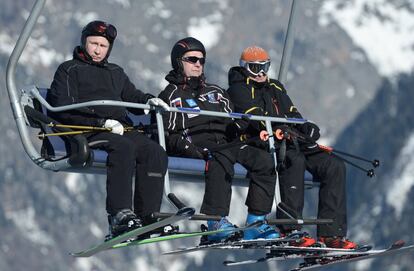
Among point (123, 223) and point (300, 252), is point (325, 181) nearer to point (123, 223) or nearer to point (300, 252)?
point (300, 252)

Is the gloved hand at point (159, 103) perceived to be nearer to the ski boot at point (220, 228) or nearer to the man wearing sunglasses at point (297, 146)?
the ski boot at point (220, 228)

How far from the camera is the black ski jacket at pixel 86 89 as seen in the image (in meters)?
17.7

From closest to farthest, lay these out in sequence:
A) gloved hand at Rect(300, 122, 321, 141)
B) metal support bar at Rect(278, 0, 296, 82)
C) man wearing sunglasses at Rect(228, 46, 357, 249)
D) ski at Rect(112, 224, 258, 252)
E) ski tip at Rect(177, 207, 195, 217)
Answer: ski tip at Rect(177, 207, 195, 217) → ski at Rect(112, 224, 258, 252) → man wearing sunglasses at Rect(228, 46, 357, 249) → gloved hand at Rect(300, 122, 321, 141) → metal support bar at Rect(278, 0, 296, 82)

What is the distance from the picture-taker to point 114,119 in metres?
18.1

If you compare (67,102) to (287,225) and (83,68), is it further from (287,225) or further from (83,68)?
(287,225)

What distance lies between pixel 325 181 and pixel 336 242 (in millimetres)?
889

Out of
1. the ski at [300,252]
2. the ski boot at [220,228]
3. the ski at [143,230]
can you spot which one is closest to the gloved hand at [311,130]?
the ski at [300,252]

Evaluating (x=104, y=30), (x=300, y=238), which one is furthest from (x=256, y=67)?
(x=300, y=238)

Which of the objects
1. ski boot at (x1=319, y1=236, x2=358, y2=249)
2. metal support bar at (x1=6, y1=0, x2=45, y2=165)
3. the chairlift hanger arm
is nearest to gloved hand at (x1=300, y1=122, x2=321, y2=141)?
the chairlift hanger arm

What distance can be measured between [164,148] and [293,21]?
13.9ft

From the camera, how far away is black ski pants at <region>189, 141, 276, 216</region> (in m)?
17.8

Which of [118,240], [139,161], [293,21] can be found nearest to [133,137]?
[139,161]

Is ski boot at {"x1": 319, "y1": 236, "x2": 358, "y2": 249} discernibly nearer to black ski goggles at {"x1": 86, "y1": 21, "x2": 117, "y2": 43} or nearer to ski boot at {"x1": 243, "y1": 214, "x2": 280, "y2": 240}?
ski boot at {"x1": 243, "y1": 214, "x2": 280, "y2": 240}

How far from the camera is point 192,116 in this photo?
18.5 m
